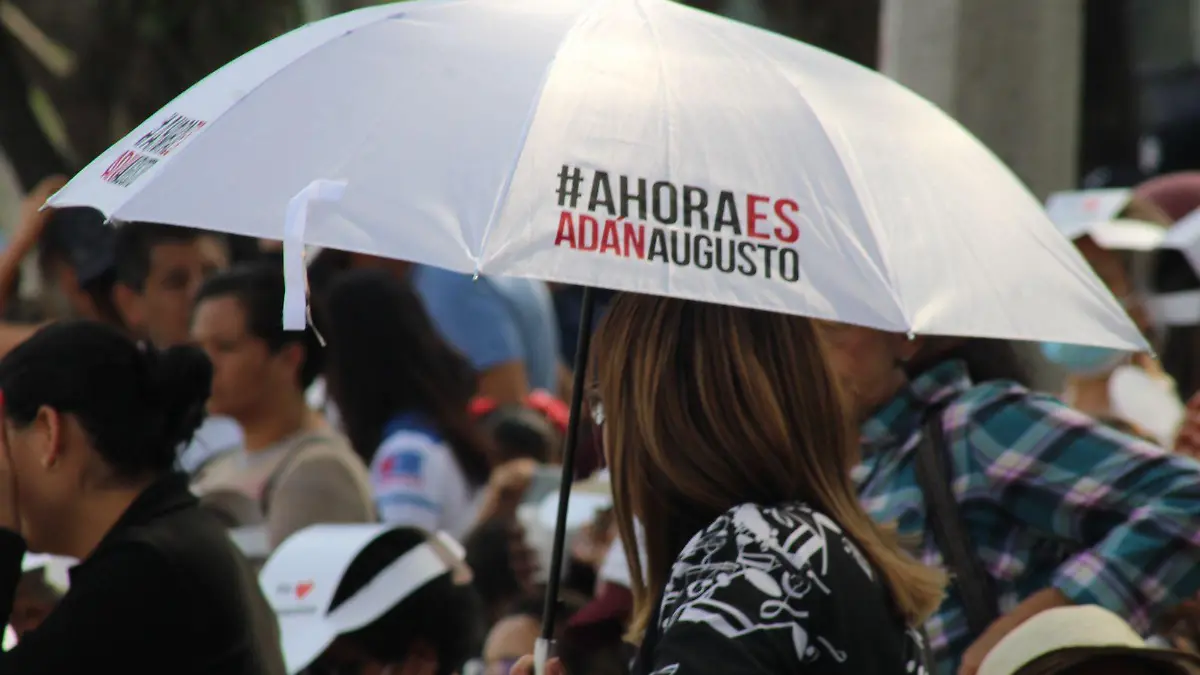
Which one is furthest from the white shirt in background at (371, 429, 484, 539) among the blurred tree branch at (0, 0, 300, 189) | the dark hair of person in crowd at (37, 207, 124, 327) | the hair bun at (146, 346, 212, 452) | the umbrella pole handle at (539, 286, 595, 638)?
the blurred tree branch at (0, 0, 300, 189)

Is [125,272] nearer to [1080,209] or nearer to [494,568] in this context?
[494,568]

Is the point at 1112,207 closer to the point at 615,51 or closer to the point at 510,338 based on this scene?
the point at 510,338

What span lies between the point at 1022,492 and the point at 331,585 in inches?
65.7

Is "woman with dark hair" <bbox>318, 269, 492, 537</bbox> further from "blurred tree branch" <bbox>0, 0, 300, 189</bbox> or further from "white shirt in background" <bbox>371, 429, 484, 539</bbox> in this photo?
"blurred tree branch" <bbox>0, 0, 300, 189</bbox>

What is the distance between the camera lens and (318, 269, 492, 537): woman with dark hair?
652 cm

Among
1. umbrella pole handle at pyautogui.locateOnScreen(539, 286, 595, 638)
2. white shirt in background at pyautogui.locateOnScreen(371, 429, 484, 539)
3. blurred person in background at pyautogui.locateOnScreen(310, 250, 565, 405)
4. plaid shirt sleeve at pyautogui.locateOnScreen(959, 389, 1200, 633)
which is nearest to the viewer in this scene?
umbrella pole handle at pyautogui.locateOnScreen(539, 286, 595, 638)

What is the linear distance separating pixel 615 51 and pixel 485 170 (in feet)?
1.15

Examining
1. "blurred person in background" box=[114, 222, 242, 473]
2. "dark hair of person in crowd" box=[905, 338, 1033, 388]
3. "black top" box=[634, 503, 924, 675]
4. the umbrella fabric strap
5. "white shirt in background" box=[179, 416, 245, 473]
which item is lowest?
"white shirt in background" box=[179, 416, 245, 473]

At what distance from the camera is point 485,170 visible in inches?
111

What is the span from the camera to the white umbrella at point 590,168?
2773 mm

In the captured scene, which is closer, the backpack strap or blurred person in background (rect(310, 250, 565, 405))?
the backpack strap

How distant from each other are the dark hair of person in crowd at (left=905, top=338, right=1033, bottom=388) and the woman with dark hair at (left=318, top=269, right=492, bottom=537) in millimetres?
2461

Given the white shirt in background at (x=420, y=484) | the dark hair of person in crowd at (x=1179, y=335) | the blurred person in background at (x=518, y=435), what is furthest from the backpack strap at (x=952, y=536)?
the blurred person in background at (x=518, y=435)

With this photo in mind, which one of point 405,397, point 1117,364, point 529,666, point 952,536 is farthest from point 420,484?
point 529,666
